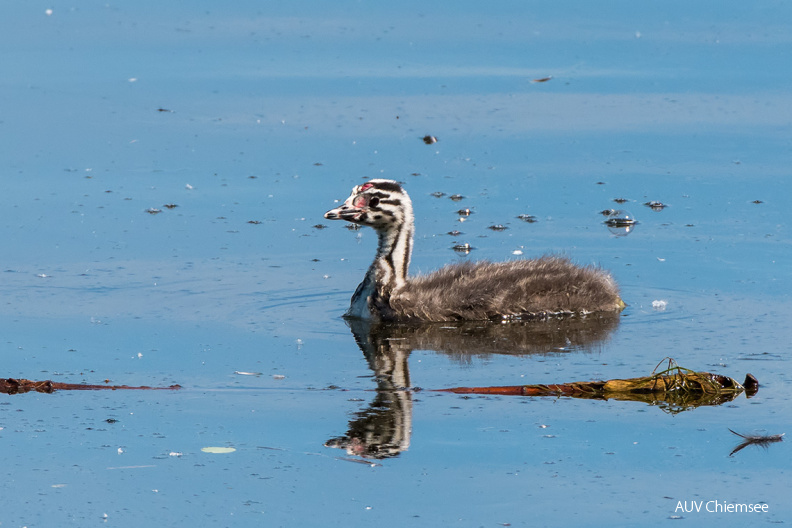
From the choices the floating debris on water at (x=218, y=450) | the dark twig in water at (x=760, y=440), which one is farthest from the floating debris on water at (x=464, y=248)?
the floating debris on water at (x=218, y=450)

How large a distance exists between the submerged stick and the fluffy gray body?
2.66m

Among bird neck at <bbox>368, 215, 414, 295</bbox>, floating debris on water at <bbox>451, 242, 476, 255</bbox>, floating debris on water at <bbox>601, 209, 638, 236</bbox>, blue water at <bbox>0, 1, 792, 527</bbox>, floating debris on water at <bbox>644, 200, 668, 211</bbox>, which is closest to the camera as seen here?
blue water at <bbox>0, 1, 792, 527</bbox>

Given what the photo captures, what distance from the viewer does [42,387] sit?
9.08m

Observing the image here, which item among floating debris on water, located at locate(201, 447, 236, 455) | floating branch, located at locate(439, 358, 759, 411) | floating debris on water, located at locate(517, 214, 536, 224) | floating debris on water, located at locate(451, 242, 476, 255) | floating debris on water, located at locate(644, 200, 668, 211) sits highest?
floating debris on water, located at locate(644, 200, 668, 211)

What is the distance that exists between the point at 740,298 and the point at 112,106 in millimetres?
8418

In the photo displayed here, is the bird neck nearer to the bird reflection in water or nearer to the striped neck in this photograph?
the striped neck

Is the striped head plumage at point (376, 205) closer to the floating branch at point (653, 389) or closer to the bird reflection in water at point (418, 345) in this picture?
the bird reflection in water at point (418, 345)

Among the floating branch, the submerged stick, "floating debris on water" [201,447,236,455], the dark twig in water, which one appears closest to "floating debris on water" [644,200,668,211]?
the floating branch

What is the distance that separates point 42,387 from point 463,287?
11.5 feet

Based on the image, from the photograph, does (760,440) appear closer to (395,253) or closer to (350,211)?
(395,253)

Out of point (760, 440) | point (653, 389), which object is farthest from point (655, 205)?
point (760, 440)

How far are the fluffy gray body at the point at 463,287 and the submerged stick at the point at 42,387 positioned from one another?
2663 millimetres

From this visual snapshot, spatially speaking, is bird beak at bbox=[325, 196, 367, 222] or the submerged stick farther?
bird beak at bbox=[325, 196, 367, 222]

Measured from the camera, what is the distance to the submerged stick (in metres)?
9.07
